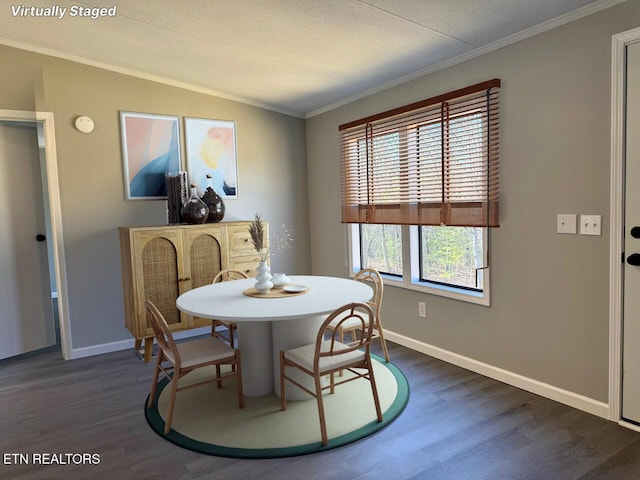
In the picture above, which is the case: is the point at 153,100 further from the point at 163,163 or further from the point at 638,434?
the point at 638,434

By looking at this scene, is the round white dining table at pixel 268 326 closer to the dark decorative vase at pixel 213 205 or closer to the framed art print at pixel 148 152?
the dark decorative vase at pixel 213 205

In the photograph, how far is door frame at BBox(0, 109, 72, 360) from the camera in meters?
3.38

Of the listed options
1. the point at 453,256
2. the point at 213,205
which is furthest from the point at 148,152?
the point at 453,256

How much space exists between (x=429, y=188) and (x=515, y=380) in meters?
1.42

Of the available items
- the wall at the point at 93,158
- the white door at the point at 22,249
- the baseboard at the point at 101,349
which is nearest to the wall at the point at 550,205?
the wall at the point at 93,158

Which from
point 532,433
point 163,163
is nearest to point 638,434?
point 532,433

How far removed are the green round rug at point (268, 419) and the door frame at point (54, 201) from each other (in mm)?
1228

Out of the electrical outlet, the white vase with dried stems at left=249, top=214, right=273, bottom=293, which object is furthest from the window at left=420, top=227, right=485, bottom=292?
the white vase with dried stems at left=249, top=214, right=273, bottom=293

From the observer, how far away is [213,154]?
4.13 meters

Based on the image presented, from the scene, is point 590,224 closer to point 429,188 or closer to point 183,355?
point 429,188

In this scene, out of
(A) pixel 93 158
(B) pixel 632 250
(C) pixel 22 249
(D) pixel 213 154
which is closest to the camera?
(B) pixel 632 250

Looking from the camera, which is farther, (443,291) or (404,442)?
(443,291)

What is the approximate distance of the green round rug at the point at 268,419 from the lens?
2166mm

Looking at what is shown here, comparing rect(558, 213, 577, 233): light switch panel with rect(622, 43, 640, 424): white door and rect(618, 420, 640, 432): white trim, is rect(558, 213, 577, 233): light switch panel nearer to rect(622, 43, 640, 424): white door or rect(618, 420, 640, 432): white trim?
rect(622, 43, 640, 424): white door
